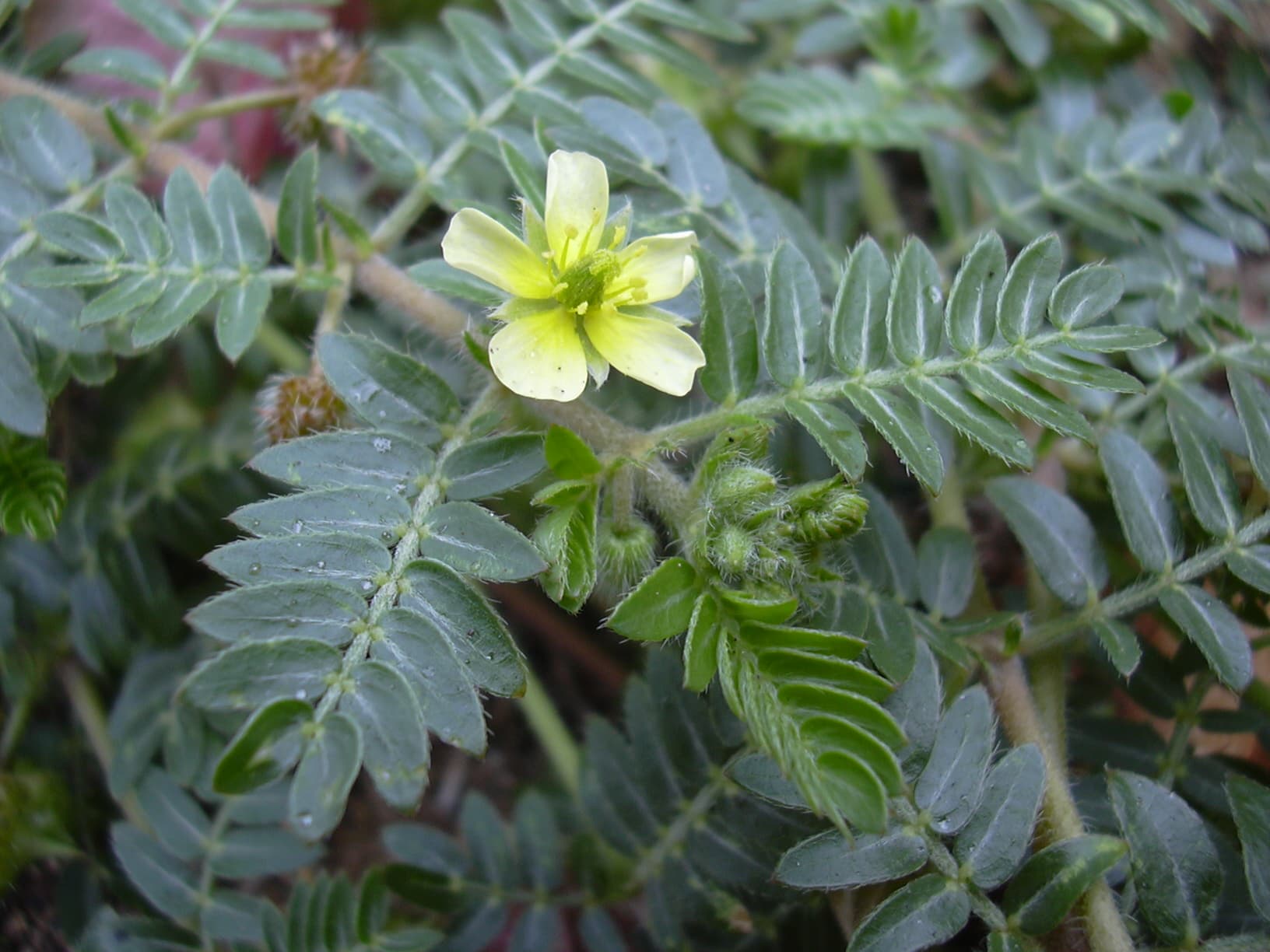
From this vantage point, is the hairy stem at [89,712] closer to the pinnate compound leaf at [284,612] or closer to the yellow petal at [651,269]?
the pinnate compound leaf at [284,612]

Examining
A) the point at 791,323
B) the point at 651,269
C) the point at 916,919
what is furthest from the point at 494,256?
the point at 916,919

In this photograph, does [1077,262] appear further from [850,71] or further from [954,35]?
[850,71]

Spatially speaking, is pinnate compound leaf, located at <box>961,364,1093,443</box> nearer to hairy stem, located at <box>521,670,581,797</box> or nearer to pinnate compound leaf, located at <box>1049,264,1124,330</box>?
pinnate compound leaf, located at <box>1049,264,1124,330</box>

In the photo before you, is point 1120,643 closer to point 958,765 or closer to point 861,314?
point 958,765

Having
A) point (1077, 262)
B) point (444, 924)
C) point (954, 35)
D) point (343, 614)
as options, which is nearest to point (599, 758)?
point (444, 924)

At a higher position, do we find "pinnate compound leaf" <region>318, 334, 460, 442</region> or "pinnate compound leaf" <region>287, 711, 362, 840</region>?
"pinnate compound leaf" <region>318, 334, 460, 442</region>

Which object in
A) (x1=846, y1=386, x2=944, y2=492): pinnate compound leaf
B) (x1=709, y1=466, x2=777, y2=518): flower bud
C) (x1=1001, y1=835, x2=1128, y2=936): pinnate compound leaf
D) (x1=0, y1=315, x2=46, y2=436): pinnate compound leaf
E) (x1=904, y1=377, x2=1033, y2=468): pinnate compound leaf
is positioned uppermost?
(x1=904, y1=377, x2=1033, y2=468): pinnate compound leaf

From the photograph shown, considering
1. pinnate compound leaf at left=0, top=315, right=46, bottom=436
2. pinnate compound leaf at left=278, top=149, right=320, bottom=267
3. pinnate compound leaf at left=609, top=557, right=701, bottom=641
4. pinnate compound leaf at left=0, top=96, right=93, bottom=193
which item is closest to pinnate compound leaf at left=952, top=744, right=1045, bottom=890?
pinnate compound leaf at left=609, top=557, right=701, bottom=641
